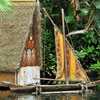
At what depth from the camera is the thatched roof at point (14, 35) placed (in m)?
13.2

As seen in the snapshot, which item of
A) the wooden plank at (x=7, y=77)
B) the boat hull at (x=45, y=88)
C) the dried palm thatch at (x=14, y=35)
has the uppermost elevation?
the dried palm thatch at (x=14, y=35)

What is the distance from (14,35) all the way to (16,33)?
120 millimetres

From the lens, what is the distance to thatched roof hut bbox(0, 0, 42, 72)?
13163 millimetres

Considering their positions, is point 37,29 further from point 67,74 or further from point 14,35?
point 67,74

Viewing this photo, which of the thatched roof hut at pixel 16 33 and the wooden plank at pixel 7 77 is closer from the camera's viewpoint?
the thatched roof hut at pixel 16 33

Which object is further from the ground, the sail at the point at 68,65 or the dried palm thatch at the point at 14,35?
the dried palm thatch at the point at 14,35

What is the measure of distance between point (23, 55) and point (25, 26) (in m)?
1.23

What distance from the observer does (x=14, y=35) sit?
13445 mm

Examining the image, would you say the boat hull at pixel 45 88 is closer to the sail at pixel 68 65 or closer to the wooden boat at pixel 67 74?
the wooden boat at pixel 67 74

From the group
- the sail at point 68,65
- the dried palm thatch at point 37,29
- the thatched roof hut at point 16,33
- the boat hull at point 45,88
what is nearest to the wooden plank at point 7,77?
the thatched roof hut at point 16,33

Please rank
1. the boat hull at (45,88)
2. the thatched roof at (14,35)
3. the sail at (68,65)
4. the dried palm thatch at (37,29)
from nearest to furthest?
the boat hull at (45,88)
the sail at (68,65)
the thatched roof at (14,35)
the dried palm thatch at (37,29)

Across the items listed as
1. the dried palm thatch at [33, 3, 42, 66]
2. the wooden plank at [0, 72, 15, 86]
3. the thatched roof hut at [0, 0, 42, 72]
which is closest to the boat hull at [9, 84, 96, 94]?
the thatched roof hut at [0, 0, 42, 72]

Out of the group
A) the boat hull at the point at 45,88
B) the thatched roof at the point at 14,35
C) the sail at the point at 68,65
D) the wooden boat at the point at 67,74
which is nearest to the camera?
the boat hull at the point at 45,88

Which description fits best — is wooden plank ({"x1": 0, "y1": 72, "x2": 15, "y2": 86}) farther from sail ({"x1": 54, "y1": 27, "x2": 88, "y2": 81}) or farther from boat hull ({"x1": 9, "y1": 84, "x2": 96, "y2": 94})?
sail ({"x1": 54, "y1": 27, "x2": 88, "y2": 81})
